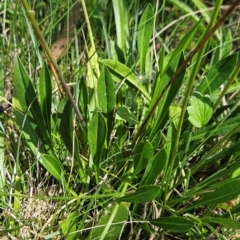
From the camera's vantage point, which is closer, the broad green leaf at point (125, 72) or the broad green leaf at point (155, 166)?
the broad green leaf at point (155, 166)

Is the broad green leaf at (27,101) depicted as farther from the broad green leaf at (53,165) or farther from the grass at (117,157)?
the broad green leaf at (53,165)

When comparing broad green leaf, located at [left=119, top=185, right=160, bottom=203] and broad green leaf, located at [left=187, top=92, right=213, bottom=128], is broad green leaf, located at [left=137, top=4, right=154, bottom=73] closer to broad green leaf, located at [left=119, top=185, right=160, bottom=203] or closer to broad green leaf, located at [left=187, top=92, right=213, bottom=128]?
broad green leaf, located at [left=187, top=92, right=213, bottom=128]

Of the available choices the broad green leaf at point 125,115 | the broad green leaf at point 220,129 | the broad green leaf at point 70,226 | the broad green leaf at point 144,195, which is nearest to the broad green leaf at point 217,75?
the broad green leaf at point 220,129

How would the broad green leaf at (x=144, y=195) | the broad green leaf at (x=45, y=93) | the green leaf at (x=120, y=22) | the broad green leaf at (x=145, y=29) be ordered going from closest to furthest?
the broad green leaf at (x=144, y=195) < the broad green leaf at (x=45, y=93) < the broad green leaf at (x=145, y=29) < the green leaf at (x=120, y=22)

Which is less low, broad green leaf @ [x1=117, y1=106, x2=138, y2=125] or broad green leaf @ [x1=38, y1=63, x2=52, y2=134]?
broad green leaf @ [x1=38, y1=63, x2=52, y2=134]

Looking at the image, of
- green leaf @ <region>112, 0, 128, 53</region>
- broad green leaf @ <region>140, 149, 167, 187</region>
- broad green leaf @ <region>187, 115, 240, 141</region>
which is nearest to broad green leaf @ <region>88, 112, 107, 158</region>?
broad green leaf @ <region>140, 149, 167, 187</region>

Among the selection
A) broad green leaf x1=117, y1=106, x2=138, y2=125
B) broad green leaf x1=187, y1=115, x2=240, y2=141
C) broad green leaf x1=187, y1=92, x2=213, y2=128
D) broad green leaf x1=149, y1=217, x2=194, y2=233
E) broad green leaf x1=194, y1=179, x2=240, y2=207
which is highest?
broad green leaf x1=187, y1=92, x2=213, y2=128

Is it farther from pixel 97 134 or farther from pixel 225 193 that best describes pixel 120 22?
pixel 225 193

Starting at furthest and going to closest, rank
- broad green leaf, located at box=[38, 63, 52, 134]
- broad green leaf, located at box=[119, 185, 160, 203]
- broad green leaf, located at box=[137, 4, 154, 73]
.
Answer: broad green leaf, located at box=[137, 4, 154, 73] < broad green leaf, located at box=[38, 63, 52, 134] < broad green leaf, located at box=[119, 185, 160, 203]
